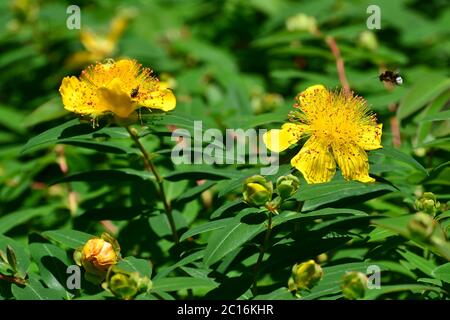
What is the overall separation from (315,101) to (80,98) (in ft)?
1.97

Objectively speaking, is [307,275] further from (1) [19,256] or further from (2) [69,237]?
(1) [19,256]

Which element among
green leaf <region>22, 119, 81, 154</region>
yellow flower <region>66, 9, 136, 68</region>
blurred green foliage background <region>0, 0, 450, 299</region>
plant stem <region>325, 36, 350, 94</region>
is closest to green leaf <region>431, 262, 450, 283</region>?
blurred green foliage background <region>0, 0, 450, 299</region>

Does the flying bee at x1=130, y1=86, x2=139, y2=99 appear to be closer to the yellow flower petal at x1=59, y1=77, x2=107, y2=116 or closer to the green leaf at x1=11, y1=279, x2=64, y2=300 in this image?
the yellow flower petal at x1=59, y1=77, x2=107, y2=116

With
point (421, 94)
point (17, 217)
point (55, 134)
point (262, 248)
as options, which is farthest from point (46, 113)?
point (421, 94)

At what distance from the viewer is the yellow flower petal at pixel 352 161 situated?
5.93ft

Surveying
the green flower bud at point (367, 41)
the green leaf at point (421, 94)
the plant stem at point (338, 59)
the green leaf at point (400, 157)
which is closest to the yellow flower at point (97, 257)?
the green leaf at point (400, 157)

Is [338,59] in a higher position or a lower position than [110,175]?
higher

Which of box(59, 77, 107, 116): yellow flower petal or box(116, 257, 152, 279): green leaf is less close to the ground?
box(59, 77, 107, 116): yellow flower petal

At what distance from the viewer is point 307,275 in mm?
1590

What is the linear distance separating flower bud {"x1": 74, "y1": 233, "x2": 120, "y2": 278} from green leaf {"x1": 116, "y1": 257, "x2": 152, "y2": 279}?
31 millimetres

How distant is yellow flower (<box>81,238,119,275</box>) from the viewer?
165 centimetres

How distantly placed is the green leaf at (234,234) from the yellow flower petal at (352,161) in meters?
0.27

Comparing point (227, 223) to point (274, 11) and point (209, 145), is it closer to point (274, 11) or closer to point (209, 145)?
point (209, 145)
